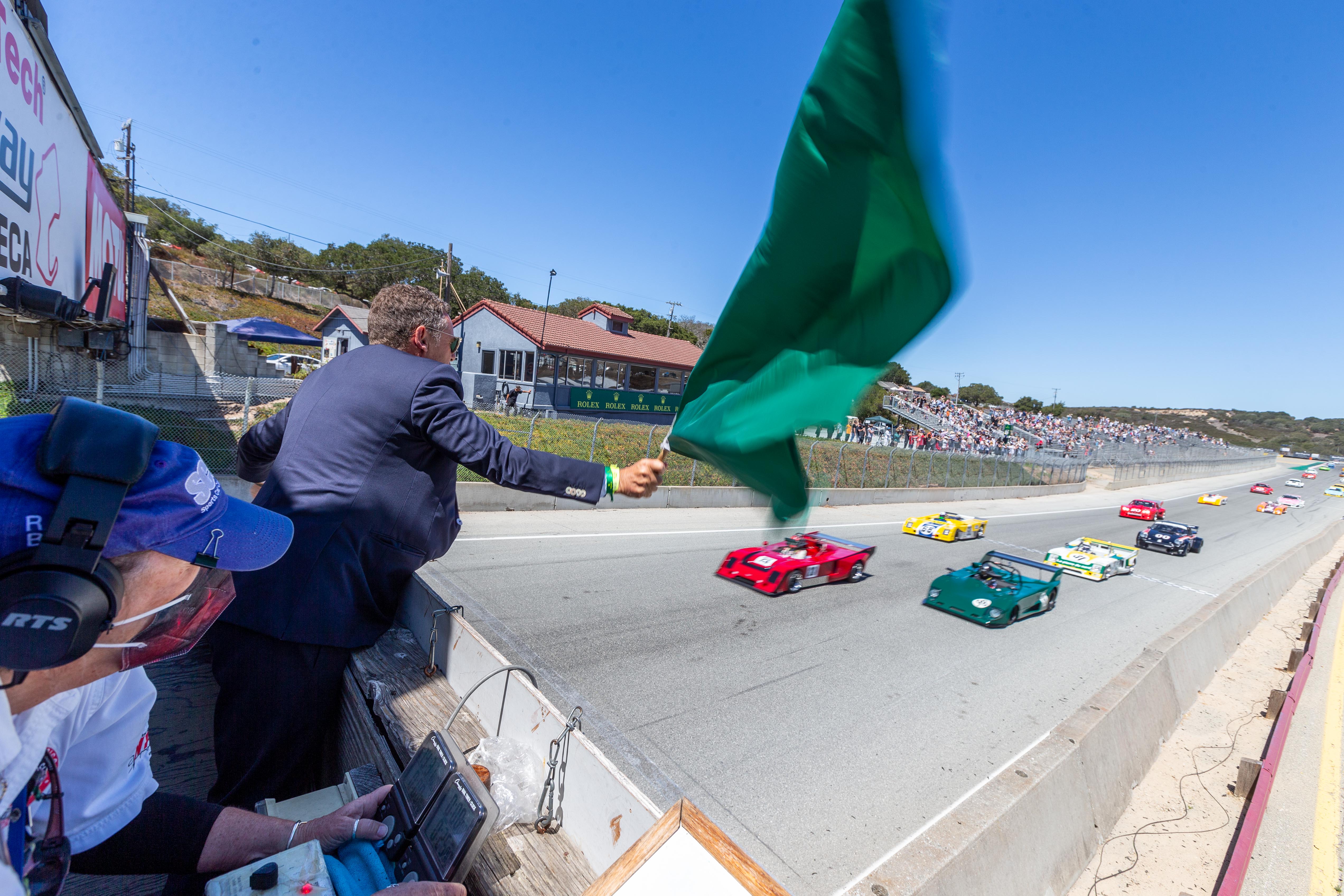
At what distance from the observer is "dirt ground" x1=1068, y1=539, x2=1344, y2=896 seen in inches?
158

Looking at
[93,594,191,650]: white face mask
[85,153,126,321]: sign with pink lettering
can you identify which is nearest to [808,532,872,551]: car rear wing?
[93,594,191,650]: white face mask

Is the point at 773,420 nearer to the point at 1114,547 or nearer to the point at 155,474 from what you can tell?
the point at 155,474

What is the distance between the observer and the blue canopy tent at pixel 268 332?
78.3 ft

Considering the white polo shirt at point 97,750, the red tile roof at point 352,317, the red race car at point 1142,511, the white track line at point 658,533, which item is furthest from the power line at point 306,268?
the white polo shirt at point 97,750

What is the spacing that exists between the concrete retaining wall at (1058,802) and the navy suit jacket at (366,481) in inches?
68.9

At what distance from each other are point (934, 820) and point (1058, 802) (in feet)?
2.52

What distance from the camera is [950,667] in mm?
7324

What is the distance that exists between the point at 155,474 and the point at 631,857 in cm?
113

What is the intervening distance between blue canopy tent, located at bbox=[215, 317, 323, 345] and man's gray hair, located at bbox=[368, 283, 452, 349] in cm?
2527

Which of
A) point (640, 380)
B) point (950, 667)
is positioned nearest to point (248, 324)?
point (640, 380)

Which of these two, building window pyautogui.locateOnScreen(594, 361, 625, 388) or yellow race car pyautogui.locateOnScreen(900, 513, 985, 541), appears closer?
yellow race car pyautogui.locateOnScreen(900, 513, 985, 541)

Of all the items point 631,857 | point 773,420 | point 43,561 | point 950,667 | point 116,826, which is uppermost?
point 773,420

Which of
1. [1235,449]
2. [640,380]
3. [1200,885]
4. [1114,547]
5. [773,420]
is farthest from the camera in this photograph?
[1235,449]

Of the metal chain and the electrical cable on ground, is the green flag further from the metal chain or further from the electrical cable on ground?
the electrical cable on ground
